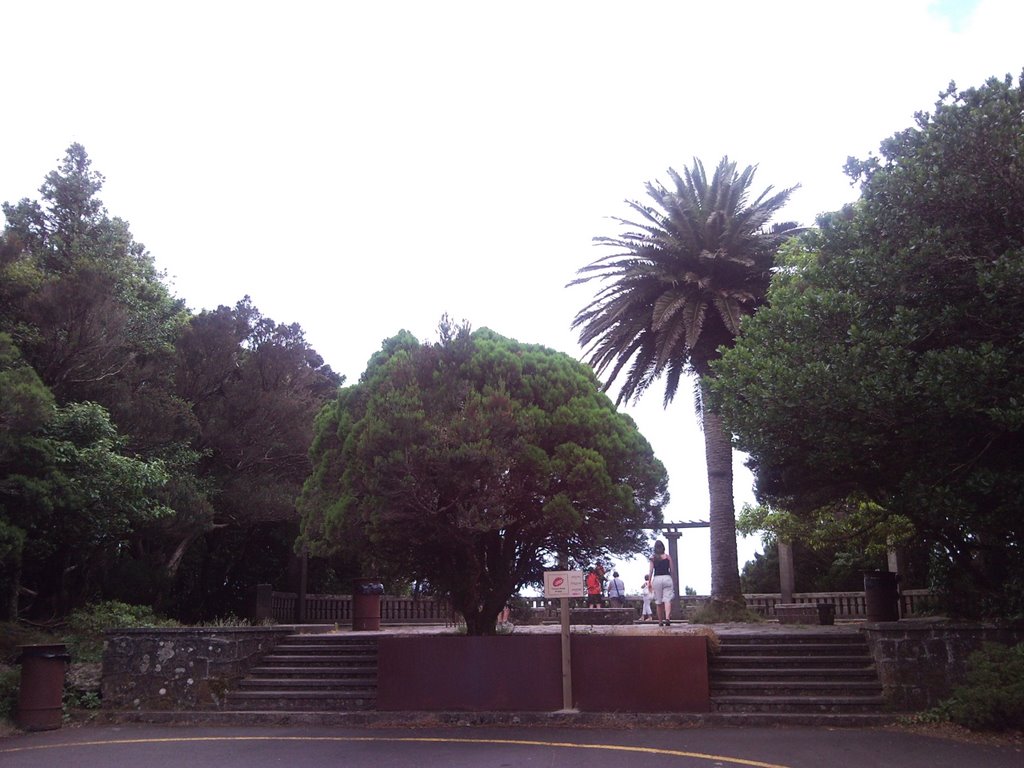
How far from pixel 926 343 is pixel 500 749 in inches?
315

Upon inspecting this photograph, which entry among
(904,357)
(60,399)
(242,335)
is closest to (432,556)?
(904,357)

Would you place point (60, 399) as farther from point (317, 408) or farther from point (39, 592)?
point (317, 408)

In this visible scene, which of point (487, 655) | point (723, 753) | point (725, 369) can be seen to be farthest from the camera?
point (725, 369)

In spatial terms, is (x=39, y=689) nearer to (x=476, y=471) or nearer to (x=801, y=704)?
(x=476, y=471)

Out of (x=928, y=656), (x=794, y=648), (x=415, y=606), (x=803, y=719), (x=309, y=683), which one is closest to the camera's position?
(x=803, y=719)

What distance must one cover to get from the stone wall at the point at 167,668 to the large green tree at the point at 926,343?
9880 mm

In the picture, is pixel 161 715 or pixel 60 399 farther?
pixel 60 399

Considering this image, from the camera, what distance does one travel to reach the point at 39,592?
20906 mm

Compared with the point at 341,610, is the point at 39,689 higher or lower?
lower

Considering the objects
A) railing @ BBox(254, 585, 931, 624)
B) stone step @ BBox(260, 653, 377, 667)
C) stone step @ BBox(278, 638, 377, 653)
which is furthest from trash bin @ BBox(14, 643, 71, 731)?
railing @ BBox(254, 585, 931, 624)

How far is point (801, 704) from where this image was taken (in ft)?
42.8

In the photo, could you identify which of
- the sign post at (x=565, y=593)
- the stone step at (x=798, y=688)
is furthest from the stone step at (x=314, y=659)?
the stone step at (x=798, y=688)

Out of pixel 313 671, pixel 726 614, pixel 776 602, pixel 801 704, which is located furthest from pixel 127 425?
pixel 776 602

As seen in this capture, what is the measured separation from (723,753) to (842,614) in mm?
14883
